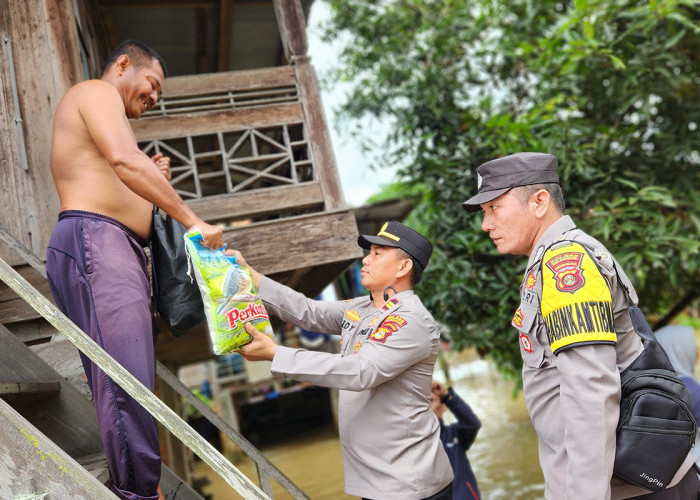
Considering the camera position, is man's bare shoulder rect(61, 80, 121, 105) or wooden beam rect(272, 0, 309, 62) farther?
wooden beam rect(272, 0, 309, 62)

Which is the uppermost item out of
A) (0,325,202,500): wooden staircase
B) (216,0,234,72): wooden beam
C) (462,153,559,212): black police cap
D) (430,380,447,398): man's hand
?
(216,0,234,72): wooden beam

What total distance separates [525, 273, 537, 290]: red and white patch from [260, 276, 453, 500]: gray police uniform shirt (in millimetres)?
521

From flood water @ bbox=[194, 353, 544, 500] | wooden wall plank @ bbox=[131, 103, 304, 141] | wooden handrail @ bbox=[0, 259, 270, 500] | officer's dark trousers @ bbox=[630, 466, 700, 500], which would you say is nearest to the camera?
wooden handrail @ bbox=[0, 259, 270, 500]

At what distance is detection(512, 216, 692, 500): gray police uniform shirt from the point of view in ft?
6.05

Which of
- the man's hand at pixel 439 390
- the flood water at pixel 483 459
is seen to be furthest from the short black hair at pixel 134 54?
the flood water at pixel 483 459

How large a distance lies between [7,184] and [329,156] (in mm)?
1768

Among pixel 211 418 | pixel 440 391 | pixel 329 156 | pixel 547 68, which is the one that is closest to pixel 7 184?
pixel 211 418

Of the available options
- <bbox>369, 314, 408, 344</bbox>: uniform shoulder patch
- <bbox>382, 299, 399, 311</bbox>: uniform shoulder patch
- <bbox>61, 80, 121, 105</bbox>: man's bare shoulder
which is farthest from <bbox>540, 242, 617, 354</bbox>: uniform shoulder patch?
<bbox>61, 80, 121, 105</bbox>: man's bare shoulder

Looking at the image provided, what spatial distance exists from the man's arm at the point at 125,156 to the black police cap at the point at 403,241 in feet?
2.39

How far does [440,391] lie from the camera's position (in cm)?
379

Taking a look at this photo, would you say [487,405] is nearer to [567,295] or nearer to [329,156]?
[329,156]

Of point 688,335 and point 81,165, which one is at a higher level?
point 81,165

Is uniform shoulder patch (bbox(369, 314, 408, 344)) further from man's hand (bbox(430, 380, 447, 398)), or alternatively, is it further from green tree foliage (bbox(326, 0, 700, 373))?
green tree foliage (bbox(326, 0, 700, 373))

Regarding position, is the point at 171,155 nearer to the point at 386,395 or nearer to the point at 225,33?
the point at 225,33
